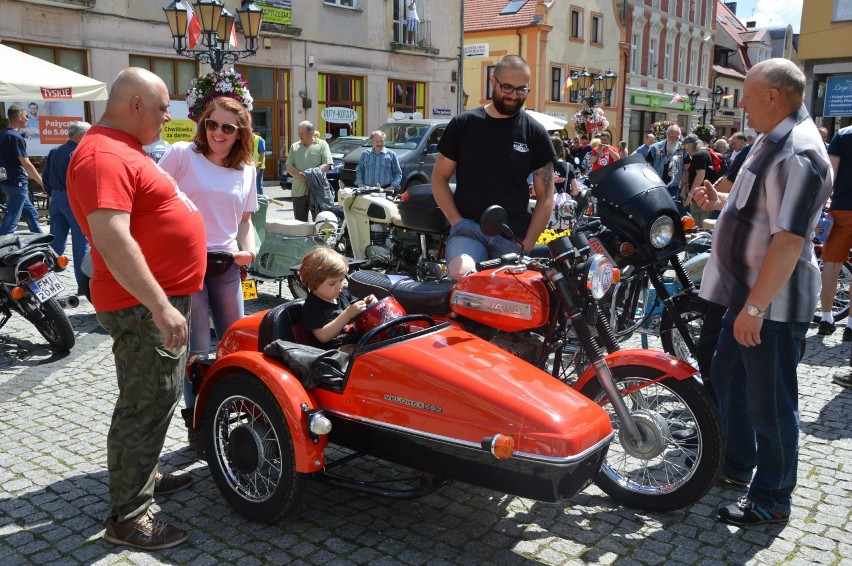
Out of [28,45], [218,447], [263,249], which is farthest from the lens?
[28,45]

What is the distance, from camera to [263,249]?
7.68 m

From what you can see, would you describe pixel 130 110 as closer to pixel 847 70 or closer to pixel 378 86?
pixel 378 86

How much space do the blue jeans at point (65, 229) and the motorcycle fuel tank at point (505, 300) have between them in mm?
5071

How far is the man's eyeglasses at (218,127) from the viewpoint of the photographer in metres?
3.88

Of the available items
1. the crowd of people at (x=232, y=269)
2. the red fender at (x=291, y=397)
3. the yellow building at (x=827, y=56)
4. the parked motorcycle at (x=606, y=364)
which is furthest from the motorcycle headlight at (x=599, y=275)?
the yellow building at (x=827, y=56)

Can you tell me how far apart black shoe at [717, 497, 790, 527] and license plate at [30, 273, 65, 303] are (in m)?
4.81

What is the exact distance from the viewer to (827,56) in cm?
2433

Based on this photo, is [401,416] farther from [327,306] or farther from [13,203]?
[13,203]

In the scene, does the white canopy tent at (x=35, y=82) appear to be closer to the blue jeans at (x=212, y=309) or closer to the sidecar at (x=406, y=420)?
the blue jeans at (x=212, y=309)

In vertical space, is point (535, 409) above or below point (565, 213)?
below

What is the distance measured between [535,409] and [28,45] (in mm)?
18526

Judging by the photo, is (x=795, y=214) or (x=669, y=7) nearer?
(x=795, y=214)

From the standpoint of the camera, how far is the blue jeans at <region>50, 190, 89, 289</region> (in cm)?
771

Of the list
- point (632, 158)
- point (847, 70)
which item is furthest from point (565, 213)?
point (847, 70)
